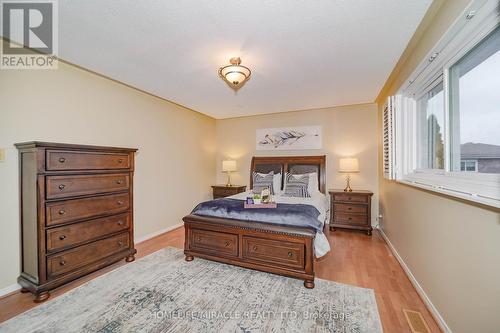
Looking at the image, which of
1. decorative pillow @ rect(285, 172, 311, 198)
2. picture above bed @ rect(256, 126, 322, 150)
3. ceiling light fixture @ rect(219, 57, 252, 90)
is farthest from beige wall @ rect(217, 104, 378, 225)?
ceiling light fixture @ rect(219, 57, 252, 90)

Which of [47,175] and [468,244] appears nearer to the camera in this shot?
[468,244]

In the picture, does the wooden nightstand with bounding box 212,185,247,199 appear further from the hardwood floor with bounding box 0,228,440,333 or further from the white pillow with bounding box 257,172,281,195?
the hardwood floor with bounding box 0,228,440,333

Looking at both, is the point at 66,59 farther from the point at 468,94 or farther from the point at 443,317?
the point at 443,317

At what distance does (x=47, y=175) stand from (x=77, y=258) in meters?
0.90

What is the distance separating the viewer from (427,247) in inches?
73.0

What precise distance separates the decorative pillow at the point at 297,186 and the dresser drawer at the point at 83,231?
2508mm

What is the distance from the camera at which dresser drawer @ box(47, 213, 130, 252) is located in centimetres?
199

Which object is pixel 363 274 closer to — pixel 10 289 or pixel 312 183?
pixel 312 183

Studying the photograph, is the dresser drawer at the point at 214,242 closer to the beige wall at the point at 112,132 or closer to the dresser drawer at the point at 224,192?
the beige wall at the point at 112,132

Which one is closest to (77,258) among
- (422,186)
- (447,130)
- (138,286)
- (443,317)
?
(138,286)

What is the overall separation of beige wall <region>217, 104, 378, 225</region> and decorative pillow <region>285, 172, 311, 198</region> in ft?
2.77

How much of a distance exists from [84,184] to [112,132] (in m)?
1.05

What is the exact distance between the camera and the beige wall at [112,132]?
2.04 m
